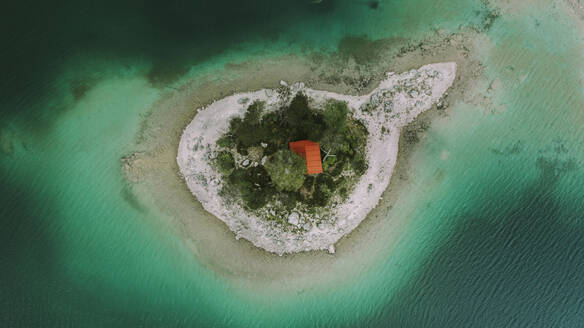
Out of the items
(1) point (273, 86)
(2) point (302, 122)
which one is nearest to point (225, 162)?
(2) point (302, 122)

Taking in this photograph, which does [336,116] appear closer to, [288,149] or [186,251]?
[288,149]

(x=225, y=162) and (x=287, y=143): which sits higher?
(x=287, y=143)

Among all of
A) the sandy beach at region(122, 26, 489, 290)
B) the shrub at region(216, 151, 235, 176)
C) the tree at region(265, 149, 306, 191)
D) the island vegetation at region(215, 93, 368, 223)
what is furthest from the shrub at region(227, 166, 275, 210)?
the sandy beach at region(122, 26, 489, 290)

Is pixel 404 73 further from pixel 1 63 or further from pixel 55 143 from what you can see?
pixel 1 63

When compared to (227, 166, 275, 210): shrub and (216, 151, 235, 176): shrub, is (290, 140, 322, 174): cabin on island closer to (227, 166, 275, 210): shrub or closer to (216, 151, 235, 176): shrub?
(227, 166, 275, 210): shrub

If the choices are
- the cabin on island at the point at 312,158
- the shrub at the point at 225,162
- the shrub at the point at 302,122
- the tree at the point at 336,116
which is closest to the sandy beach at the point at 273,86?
the tree at the point at 336,116

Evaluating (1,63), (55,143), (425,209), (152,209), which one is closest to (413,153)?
(425,209)
